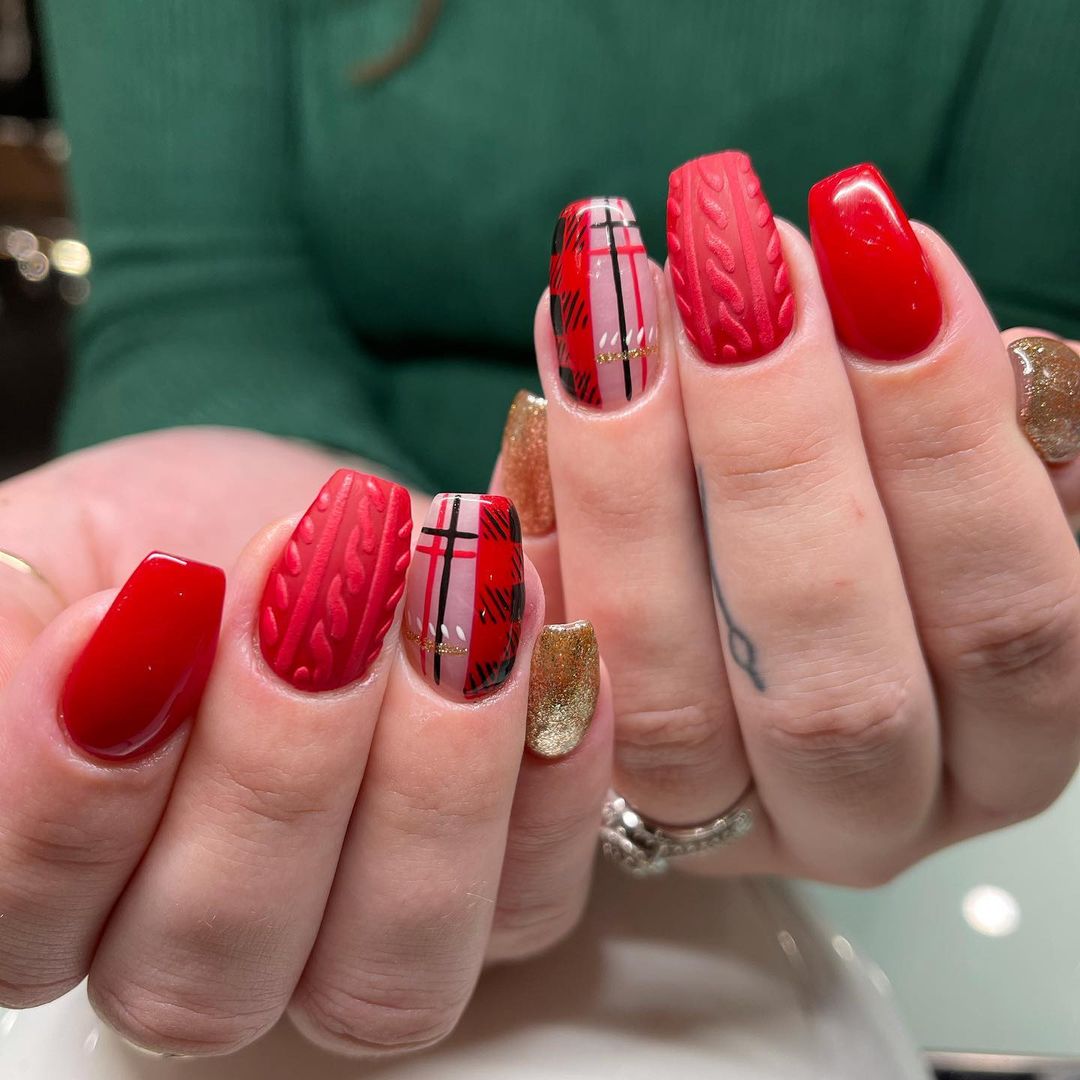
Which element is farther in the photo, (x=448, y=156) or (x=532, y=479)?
(x=448, y=156)

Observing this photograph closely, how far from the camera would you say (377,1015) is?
38 cm

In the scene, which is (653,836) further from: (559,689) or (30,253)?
(30,253)

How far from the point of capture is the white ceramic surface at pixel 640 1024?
0.38 metres

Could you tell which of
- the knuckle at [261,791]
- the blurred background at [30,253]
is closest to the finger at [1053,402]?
the knuckle at [261,791]

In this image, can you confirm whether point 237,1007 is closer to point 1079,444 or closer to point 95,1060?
point 95,1060

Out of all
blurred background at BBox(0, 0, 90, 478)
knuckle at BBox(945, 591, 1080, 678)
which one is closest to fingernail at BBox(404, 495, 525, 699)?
knuckle at BBox(945, 591, 1080, 678)

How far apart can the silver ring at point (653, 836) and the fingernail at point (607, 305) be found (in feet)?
0.73

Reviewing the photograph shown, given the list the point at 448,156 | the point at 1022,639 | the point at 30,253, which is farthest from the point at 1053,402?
the point at 30,253

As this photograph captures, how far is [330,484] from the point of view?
0.35m

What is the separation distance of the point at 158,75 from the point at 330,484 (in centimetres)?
78

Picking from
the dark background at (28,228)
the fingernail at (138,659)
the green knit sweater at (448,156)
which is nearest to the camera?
the fingernail at (138,659)

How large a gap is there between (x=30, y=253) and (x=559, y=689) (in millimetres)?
1802

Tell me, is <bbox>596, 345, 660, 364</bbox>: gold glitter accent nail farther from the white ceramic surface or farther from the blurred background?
the blurred background

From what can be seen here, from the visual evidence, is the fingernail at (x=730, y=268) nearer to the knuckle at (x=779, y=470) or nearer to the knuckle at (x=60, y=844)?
the knuckle at (x=779, y=470)
